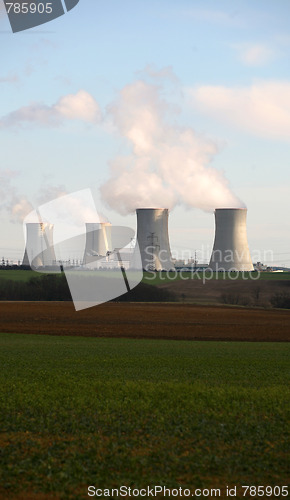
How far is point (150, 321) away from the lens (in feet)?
124

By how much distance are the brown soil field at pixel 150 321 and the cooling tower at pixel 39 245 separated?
1056 inches

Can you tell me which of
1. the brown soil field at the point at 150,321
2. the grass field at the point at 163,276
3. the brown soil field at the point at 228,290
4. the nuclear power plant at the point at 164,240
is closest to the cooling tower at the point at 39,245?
the nuclear power plant at the point at 164,240

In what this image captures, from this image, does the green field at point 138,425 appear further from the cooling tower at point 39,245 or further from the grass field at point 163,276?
the cooling tower at point 39,245

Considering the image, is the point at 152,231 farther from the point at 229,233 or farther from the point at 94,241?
the point at 94,241

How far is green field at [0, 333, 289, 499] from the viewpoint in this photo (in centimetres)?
841

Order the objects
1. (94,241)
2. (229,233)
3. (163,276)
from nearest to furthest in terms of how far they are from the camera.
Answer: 1. (229,233)
2. (163,276)
3. (94,241)

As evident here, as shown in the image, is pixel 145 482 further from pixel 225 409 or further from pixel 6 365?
pixel 6 365

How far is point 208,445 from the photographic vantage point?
382 inches

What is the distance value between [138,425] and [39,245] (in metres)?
66.2

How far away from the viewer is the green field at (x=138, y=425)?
8406mm

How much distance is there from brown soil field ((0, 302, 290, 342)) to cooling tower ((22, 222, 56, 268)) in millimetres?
26827

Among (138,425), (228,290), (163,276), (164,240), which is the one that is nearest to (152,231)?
(164,240)

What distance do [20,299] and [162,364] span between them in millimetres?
37508

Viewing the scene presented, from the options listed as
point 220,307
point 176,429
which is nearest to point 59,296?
point 220,307
